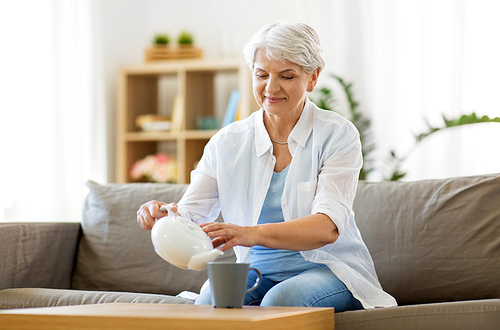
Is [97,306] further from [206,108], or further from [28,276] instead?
[206,108]

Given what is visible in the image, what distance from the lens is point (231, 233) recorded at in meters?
1.15

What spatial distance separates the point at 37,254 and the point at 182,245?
3.45 ft

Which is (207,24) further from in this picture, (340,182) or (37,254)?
(340,182)

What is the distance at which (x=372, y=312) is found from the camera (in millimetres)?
1385

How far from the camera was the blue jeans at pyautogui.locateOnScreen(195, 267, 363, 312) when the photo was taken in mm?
1263

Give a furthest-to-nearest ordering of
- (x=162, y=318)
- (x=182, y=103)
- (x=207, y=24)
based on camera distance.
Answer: (x=207, y=24), (x=182, y=103), (x=162, y=318)

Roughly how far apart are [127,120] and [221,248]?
265cm

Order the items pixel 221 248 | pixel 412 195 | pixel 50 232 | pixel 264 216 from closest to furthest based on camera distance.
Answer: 1. pixel 221 248
2. pixel 264 216
3. pixel 412 195
4. pixel 50 232

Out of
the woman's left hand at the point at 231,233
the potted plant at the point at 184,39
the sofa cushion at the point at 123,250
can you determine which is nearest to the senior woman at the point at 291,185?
the woman's left hand at the point at 231,233

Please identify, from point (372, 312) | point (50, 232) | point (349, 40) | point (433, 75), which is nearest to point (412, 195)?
point (372, 312)

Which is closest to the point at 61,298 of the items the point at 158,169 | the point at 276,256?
the point at 276,256

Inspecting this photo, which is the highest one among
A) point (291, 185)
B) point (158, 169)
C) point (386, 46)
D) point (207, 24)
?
point (207, 24)

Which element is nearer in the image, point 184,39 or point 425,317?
point 425,317

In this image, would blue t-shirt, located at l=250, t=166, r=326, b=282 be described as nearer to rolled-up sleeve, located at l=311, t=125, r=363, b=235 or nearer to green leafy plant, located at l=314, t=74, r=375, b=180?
rolled-up sleeve, located at l=311, t=125, r=363, b=235
